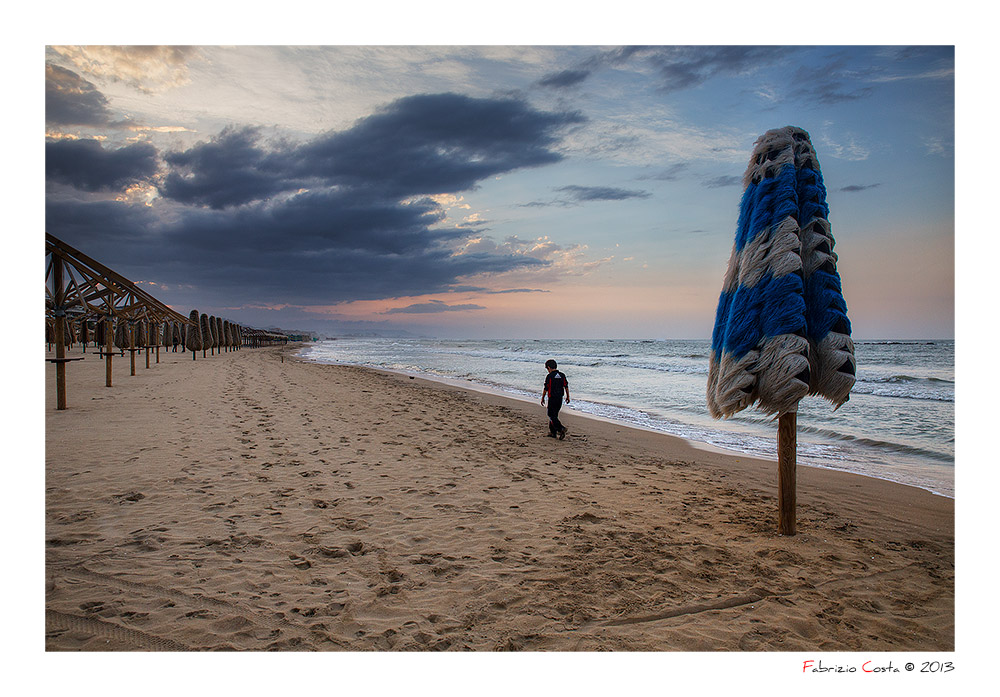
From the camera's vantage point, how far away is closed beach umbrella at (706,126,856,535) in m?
3.89

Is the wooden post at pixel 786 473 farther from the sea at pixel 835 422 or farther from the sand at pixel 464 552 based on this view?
the sea at pixel 835 422

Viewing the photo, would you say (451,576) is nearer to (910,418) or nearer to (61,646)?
(61,646)

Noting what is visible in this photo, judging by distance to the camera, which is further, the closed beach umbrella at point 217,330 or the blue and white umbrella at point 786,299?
the closed beach umbrella at point 217,330

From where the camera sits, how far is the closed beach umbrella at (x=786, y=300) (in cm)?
389

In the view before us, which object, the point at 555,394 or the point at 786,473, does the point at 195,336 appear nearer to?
the point at 555,394

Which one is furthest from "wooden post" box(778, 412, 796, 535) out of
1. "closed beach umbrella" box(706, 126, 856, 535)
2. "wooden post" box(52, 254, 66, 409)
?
"wooden post" box(52, 254, 66, 409)

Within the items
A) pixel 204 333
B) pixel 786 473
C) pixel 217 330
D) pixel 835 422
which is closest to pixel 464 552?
pixel 786 473

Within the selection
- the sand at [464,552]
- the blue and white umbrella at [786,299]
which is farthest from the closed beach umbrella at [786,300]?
the sand at [464,552]

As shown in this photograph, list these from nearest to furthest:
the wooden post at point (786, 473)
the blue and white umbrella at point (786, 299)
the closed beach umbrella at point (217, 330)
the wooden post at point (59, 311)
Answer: the blue and white umbrella at point (786, 299) → the wooden post at point (786, 473) → the wooden post at point (59, 311) → the closed beach umbrella at point (217, 330)

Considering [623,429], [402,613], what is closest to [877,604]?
[402,613]

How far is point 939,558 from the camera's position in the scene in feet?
13.7

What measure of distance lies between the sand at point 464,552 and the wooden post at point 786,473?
192mm

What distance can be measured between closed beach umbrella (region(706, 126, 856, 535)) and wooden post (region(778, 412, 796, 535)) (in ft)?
0.07

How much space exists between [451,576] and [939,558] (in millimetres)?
4252
